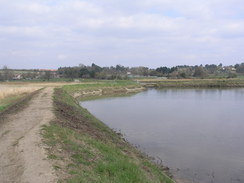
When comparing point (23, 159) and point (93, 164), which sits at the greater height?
point (23, 159)

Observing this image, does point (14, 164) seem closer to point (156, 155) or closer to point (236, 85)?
point (156, 155)

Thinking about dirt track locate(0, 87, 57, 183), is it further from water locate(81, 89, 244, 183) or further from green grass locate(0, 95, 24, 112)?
green grass locate(0, 95, 24, 112)

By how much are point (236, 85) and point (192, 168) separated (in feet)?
232

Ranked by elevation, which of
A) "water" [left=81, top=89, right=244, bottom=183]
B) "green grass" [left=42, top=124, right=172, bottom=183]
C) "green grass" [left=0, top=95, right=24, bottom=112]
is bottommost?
"water" [left=81, top=89, right=244, bottom=183]

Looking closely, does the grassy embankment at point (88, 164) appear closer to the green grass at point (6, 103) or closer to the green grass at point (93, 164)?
the green grass at point (93, 164)

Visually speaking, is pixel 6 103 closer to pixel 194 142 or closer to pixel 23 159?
pixel 194 142

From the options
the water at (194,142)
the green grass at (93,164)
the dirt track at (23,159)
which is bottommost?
the water at (194,142)

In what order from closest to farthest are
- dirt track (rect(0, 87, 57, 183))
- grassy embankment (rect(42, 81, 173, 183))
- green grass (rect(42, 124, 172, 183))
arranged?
dirt track (rect(0, 87, 57, 183)) < grassy embankment (rect(42, 81, 173, 183)) < green grass (rect(42, 124, 172, 183))

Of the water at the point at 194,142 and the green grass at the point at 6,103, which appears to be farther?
the green grass at the point at 6,103

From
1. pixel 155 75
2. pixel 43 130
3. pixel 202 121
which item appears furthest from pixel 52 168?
pixel 155 75

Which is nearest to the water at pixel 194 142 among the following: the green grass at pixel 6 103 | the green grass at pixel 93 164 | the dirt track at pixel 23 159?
the green grass at pixel 93 164

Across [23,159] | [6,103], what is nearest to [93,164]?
[23,159]

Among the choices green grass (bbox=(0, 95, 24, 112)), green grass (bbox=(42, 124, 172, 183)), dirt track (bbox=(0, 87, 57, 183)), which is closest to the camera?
dirt track (bbox=(0, 87, 57, 183))

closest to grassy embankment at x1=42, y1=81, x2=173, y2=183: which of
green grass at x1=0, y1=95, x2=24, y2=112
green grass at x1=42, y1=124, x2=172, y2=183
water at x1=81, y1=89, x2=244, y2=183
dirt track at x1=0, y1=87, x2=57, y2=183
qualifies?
green grass at x1=42, y1=124, x2=172, y2=183
